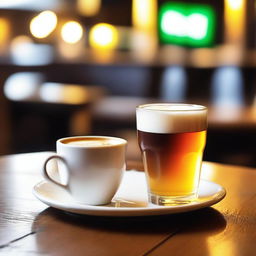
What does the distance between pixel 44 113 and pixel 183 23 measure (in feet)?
4.51

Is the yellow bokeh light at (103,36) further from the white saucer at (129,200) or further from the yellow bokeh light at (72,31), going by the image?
the white saucer at (129,200)

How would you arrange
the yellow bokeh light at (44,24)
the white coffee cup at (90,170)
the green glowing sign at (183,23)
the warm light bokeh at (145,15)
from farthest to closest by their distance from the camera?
the yellow bokeh light at (44,24)
the warm light bokeh at (145,15)
the green glowing sign at (183,23)
the white coffee cup at (90,170)

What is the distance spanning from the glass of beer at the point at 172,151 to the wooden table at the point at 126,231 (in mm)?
44

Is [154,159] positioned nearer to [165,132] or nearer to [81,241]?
[165,132]

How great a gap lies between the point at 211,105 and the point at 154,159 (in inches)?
123

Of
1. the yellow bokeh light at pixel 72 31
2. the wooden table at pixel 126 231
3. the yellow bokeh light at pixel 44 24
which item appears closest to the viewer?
the wooden table at pixel 126 231

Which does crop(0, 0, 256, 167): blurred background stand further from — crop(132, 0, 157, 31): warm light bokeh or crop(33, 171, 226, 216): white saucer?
crop(33, 171, 226, 216): white saucer

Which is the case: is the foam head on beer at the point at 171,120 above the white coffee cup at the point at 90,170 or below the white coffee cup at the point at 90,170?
above

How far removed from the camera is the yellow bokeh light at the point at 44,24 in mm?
4551

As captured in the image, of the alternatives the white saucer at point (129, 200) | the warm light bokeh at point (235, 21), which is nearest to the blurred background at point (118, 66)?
the warm light bokeh at point (235, 21)

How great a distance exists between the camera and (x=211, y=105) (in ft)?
12.6

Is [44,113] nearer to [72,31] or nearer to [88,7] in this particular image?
[72,31]

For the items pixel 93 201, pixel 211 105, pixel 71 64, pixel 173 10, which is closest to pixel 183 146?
pixel 93 201

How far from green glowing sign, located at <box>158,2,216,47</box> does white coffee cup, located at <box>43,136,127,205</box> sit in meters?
3.56
